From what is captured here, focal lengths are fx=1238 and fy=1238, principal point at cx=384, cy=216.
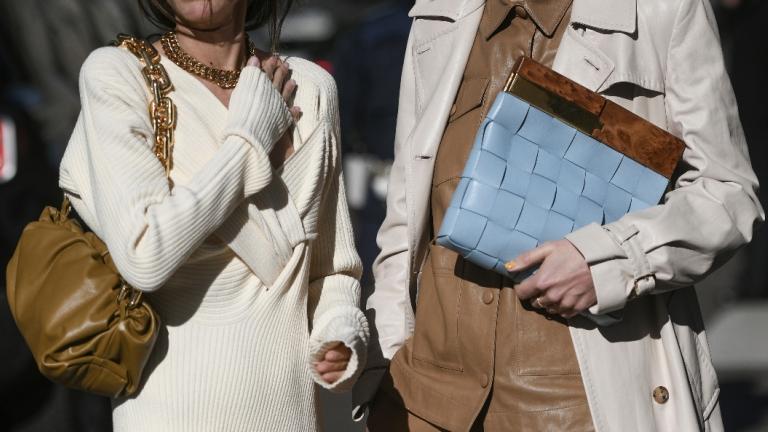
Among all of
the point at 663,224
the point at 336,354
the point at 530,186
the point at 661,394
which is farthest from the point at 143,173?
the point at 661,394

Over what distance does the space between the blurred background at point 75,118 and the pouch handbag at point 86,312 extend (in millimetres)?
1048

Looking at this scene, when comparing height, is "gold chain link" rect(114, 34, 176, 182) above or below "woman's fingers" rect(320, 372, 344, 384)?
above

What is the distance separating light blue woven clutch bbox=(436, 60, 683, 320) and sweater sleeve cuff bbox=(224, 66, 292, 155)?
0.43m

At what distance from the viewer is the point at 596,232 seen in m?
2.70

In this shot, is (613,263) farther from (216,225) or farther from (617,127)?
(216,225)

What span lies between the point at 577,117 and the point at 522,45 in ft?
0.96

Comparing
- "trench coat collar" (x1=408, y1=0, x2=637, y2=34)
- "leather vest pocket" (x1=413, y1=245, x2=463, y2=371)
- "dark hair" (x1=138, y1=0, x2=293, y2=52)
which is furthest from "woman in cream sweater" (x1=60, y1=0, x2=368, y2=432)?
"trench coat collar" (x1=408, y1=0, x2=637, y2=34)

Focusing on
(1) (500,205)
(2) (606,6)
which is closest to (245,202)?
(1) (500,205)

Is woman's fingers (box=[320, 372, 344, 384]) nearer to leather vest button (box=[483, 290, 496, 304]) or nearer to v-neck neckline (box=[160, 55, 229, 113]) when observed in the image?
leather vest button (box=[483, 290, 496, 304])

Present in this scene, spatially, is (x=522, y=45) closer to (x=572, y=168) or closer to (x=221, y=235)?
(x=572, y=168)

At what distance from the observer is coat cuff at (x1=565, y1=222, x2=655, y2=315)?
2.68 metres

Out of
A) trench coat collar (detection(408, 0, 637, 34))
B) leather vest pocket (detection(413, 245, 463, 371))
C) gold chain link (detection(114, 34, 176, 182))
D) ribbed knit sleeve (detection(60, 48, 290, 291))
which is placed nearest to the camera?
ribbed knit sleeve (detection(60, 48, 290, 291))

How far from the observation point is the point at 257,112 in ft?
8.36

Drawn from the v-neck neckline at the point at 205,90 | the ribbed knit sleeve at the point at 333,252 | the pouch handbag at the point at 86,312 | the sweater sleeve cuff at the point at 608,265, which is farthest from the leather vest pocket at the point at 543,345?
the pouch handbag at the point at 86,312
